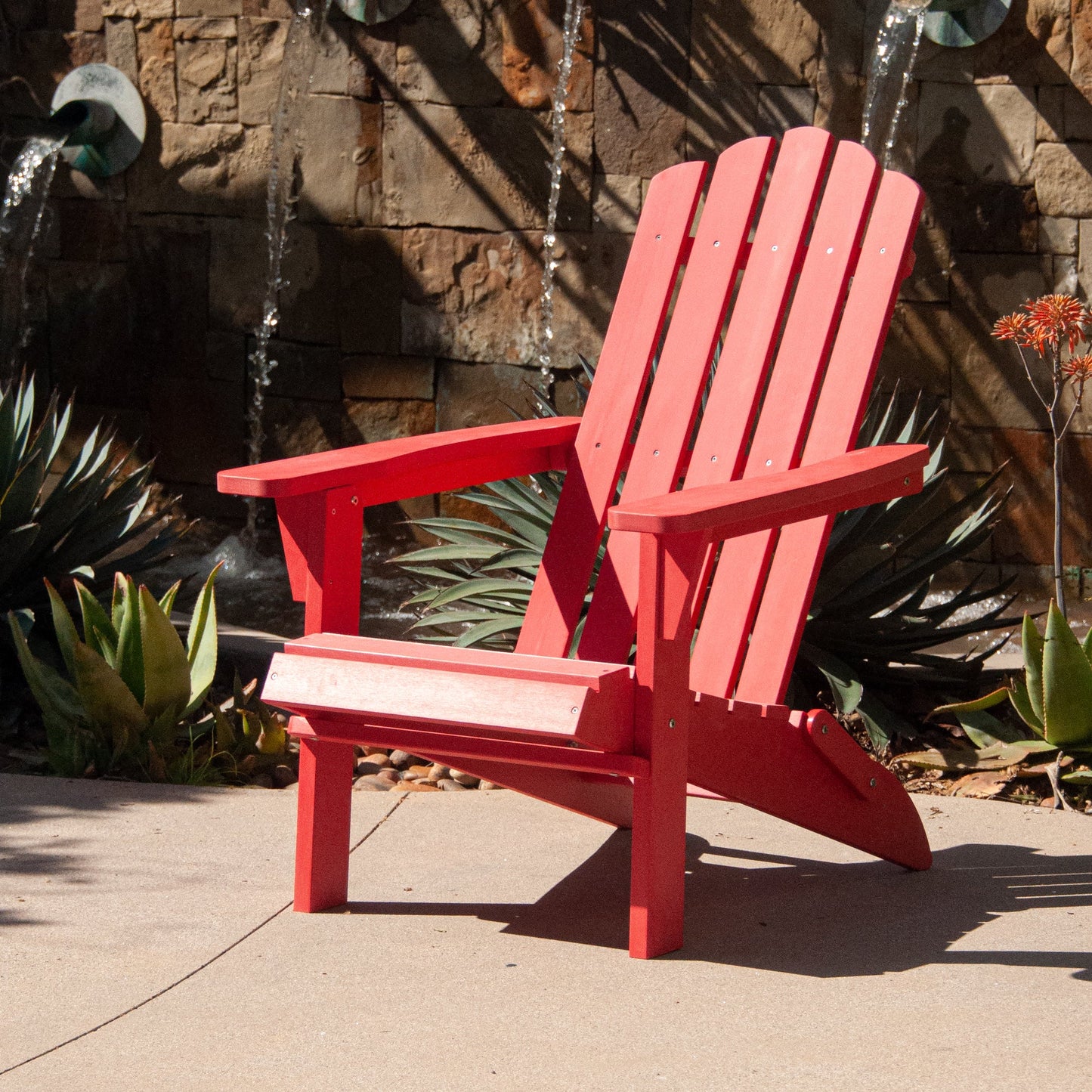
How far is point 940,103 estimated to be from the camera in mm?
5730

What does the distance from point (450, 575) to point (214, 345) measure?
2.77 m

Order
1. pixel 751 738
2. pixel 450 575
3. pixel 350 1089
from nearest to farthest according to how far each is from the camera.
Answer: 1. pixel 350 1089
2. pixel 751 738
3. pixel 450 575

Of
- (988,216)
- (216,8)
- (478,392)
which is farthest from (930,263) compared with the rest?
(216,8)

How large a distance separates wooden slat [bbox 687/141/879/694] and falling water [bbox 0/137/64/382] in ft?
14.9

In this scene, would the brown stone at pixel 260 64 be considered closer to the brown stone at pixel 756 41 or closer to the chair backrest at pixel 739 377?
the brown stone at pixel 756 41

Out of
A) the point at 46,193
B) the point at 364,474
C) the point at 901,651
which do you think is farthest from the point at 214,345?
the point at 364,474

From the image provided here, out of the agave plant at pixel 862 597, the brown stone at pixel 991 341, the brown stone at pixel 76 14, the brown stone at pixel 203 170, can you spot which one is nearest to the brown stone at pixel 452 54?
the brown stone at pixel 203 170

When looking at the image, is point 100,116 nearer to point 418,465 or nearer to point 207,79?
point 207,79

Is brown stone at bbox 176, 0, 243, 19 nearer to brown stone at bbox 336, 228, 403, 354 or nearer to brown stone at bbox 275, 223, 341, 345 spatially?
brown stone at bbox 275, 223, 341, 345

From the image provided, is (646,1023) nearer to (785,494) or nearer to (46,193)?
(785,494)

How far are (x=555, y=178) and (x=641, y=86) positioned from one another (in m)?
0.49

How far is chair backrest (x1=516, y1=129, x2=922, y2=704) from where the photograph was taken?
2.71m

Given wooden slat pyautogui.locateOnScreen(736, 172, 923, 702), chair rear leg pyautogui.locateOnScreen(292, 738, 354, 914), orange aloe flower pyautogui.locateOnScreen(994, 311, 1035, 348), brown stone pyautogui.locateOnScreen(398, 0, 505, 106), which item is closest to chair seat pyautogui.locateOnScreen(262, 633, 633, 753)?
chair rear leg pyautogui.locateOnScreen(292, 738, 354, 914)

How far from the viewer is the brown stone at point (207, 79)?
6.37 m
